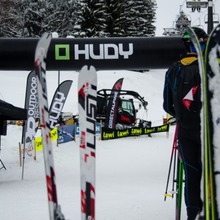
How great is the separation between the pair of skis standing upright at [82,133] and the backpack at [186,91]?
0.94 metres

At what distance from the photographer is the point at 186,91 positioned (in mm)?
2971

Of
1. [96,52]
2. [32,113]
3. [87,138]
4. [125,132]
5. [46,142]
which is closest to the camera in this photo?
[46,142]

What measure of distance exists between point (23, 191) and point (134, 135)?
8.29 m

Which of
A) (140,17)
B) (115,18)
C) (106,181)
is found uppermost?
(140,17)

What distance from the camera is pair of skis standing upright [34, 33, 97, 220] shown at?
7.22 feet

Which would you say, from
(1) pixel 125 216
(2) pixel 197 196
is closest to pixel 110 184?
(1) pixel 125 216

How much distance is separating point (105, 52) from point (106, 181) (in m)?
2.56

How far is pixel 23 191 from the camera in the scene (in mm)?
6160

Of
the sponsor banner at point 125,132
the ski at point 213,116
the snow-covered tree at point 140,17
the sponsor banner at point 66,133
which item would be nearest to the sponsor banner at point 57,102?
the sponsor banner at point 66,133

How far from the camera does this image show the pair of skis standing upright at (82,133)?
2.20m

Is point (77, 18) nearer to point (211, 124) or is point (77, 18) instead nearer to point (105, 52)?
point (105, 52)

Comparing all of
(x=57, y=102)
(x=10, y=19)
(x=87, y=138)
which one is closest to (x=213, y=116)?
(x=87, y=138)

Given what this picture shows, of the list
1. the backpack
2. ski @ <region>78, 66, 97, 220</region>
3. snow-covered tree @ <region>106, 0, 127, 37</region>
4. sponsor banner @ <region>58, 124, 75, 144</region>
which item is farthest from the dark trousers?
snow-covered tree @ <region>106, 0, 127, 37</region>

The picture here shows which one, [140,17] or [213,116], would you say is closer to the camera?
[213,116]
